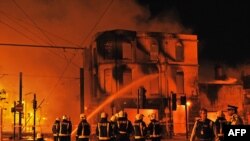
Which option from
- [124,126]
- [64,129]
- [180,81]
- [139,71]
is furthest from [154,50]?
[124,126]

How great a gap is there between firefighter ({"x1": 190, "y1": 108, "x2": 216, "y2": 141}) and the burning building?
138 ft

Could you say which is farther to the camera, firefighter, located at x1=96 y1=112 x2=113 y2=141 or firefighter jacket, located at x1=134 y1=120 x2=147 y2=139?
firefighter jacket, located at x1=134 y1=120 x2=147 y2=139

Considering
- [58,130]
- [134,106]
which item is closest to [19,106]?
[58,130]

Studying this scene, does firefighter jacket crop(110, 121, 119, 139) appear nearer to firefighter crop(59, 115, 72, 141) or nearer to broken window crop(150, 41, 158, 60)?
firefighter crop(59, 115, 72, 141)

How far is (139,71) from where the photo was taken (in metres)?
60.3

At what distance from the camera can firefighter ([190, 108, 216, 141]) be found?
45.6 ft

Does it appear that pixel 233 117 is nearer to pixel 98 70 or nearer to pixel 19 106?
pixel 19 106

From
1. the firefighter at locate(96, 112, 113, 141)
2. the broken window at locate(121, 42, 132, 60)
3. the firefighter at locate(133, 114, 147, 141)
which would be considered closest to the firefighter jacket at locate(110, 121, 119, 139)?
the firefighter at locate(96, 112, 113, 141)

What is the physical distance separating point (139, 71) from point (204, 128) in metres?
45.9

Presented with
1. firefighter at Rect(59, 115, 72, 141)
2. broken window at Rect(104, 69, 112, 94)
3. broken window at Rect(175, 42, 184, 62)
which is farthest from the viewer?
broken window at Rect(175, 42, 184, 62)

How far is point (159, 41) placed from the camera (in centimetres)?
6309

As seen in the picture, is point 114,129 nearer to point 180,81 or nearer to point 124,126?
point 124,126

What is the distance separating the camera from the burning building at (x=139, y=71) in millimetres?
59062

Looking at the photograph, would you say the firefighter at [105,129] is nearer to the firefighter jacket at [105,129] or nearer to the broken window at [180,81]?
the firefighter jacket at [105,129]
